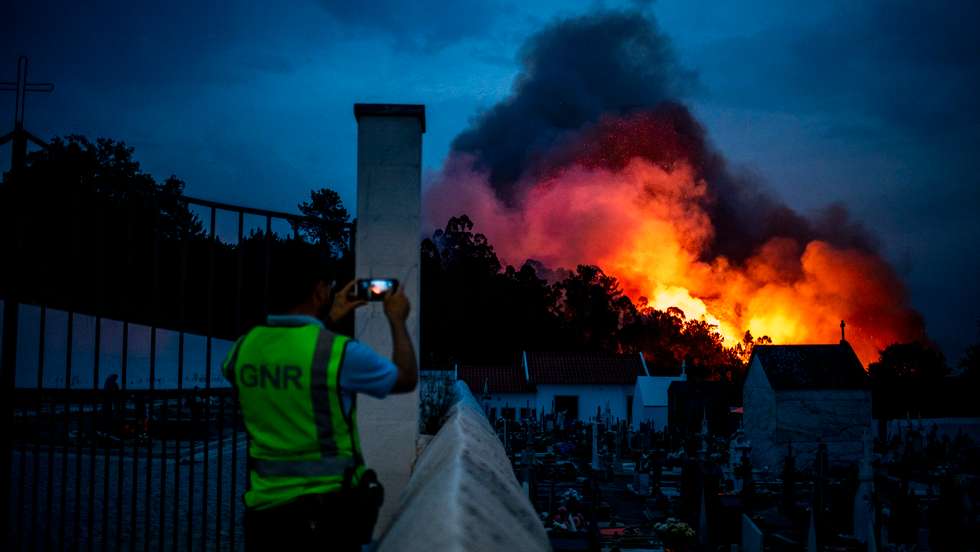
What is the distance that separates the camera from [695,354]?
8912 cm

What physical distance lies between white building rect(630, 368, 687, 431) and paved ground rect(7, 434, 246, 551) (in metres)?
30.6

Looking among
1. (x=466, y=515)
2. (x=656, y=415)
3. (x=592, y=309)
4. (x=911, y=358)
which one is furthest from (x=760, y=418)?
(x=911, y=358)

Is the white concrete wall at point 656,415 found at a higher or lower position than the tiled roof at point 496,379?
lower

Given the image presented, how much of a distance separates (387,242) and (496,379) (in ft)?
153

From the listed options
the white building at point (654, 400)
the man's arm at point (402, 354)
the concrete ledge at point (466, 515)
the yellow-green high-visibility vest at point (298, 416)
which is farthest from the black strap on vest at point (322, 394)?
the white building at point (654, 400)

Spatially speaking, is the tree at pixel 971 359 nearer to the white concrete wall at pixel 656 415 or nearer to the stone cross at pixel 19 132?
the white concrete wall at pixel 656 415

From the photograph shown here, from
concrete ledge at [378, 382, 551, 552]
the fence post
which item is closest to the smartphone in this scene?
concrete ledge at [378, 382, 551, 552]

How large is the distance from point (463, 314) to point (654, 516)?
48.7m

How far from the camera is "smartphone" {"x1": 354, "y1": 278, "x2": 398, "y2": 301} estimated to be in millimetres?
2893

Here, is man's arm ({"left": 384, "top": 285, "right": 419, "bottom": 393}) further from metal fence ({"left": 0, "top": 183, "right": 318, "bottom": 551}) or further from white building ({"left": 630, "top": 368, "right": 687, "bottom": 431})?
white building ({"left": 630, "top": 368, "right": 687, "bottom": 431})

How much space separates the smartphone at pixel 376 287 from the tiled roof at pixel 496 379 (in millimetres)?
46427

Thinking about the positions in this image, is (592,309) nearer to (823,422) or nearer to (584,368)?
(584,368)

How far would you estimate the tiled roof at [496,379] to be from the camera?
49562 millimetres

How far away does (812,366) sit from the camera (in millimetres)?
25656
